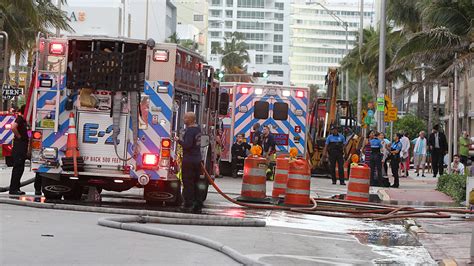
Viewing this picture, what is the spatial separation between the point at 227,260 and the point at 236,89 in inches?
774

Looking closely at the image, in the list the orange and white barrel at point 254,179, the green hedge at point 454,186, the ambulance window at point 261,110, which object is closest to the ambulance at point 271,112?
the ambulance window at point 261,110

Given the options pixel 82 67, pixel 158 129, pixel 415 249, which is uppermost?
pixel 82 67

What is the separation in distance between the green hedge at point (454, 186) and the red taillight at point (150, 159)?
28.3 ft

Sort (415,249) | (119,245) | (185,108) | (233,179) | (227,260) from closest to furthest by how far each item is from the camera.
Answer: (227,260) → (119,245) → (415,249) → (185,108) → (233,179)

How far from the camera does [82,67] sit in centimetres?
1553

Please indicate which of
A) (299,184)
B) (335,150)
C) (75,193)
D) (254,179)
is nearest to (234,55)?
(335,150)

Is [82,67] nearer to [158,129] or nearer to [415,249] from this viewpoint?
[158,129]

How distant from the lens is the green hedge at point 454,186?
21.3 m

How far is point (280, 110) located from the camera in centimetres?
2941

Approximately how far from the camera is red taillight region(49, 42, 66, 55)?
15.6 m

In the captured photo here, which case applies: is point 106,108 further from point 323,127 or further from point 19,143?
point 323,127

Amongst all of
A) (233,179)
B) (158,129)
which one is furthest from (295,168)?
(233,179)

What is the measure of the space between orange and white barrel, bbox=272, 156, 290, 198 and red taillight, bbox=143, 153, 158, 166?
4244 mm

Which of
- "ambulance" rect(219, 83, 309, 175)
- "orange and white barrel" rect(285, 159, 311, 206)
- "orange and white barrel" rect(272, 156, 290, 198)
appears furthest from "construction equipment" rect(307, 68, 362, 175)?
"orange and white barrel" rect(285, 159, 311, 206)
